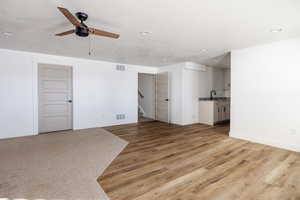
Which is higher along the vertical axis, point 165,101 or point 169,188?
point 165,101

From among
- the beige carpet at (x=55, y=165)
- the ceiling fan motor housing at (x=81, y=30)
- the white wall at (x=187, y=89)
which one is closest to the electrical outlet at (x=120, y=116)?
the beige carpet at (x=55, y=165)

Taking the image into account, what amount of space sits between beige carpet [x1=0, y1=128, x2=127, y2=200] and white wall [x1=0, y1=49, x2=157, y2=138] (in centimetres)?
67

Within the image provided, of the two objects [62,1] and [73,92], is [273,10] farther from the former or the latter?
[73,92]

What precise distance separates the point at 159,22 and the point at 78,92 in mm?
3886

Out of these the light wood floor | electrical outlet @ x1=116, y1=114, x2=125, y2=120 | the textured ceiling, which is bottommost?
the light wood floor

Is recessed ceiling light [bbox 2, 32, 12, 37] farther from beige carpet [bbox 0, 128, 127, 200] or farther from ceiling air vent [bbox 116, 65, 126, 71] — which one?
ceiling air vent [bbox 116, 65, 126, 71]

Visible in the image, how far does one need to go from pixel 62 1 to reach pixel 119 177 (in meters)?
2.54

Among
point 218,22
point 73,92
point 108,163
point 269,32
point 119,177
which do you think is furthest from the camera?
point 73,92

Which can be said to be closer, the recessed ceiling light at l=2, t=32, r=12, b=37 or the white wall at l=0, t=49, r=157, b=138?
the recessed ceiling light at l=2, t=32, r=12, b=37

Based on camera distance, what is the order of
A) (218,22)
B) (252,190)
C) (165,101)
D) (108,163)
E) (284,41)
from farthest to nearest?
(165,101) → (284,41) → (108,163) → (218,22) → (252,190)

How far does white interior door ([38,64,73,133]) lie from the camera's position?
15.5 ft

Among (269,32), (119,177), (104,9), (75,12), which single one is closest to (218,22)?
(269,32)

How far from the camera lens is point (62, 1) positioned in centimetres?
198

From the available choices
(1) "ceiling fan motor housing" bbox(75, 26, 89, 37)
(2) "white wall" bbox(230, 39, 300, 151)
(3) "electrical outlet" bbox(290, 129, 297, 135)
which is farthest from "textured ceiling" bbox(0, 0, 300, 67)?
(3) "electrical outlet" bbox(290, 129, 297, 135)
